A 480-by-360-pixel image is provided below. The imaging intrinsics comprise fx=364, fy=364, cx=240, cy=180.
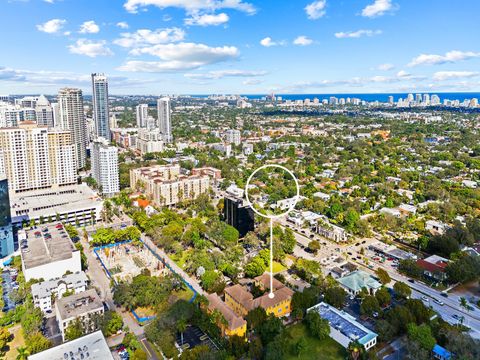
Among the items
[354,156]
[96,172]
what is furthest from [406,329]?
[354,156]

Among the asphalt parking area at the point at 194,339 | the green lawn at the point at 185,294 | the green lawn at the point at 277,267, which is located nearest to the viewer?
the asphalt parking area at the point at 194,339

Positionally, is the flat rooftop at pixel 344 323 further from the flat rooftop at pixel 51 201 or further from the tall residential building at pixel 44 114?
the tall residential building at pixel 44 114

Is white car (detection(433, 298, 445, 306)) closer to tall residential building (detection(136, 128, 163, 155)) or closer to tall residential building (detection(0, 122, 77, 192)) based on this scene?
tall residential building (detection(0, 122, 77, 192))

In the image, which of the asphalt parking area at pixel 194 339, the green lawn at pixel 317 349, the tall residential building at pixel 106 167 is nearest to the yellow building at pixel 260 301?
the green lawn at pixel 317 349

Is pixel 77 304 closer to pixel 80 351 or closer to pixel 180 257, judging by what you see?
pixel 80 351

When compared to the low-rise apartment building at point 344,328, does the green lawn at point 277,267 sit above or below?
below

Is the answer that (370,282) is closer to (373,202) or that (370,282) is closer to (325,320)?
(325,320)

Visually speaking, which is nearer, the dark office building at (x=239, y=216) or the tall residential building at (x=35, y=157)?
the dark office building at (x=239, y=216)

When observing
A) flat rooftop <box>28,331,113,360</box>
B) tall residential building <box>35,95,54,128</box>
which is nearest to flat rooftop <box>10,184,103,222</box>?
flat rooftop <box>28,331,113,360</box>

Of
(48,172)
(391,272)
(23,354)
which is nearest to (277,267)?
(391,272)
